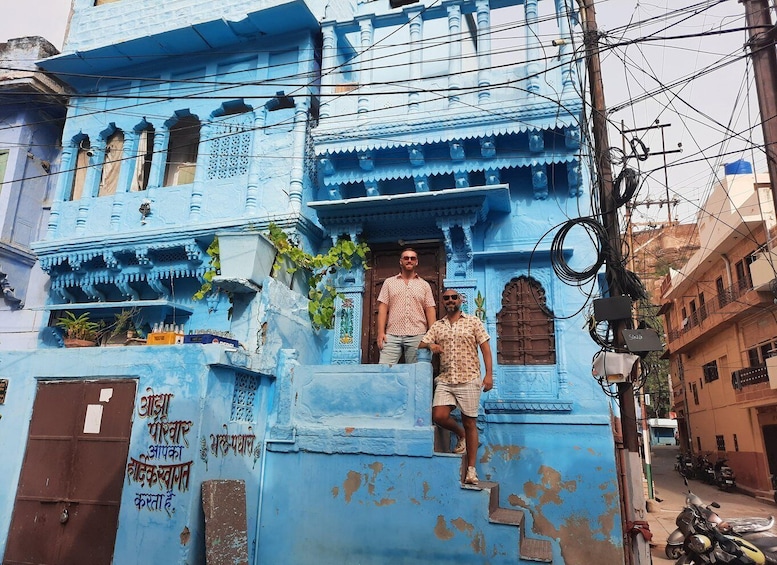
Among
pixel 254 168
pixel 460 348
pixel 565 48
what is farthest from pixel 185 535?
pixel 565 48

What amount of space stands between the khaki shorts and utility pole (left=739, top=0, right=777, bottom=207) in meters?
4.33

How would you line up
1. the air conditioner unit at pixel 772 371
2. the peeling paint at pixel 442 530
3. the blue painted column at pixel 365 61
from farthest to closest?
1. the air conditioner unit at pixel 772 371
2. the blue painted column at pixel 365 61
3. the peeling paint at pixel 442 530

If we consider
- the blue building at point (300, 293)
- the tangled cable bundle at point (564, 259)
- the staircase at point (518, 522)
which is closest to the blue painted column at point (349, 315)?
the blue building at point (300, 293)

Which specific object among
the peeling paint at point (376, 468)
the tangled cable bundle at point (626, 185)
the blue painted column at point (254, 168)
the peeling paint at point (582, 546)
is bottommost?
the peeling paint at point (582, 546)

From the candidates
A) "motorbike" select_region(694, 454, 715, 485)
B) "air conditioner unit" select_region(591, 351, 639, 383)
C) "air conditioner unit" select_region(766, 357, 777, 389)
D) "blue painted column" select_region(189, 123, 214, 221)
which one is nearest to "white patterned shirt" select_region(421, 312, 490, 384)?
"air conditioner unit" select_region(591, 351, 639, 383)

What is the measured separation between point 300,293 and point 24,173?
255 inches

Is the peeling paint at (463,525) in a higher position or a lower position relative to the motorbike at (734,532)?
higher

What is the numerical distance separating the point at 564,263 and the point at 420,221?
215 centimetres

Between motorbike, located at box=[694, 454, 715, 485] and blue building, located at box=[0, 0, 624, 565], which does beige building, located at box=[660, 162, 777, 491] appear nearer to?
motorbike, located at box=[694, 454, 715, 485]

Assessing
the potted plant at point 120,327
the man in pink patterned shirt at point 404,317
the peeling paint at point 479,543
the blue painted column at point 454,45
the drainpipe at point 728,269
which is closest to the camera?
the peeling paint at point 479,543

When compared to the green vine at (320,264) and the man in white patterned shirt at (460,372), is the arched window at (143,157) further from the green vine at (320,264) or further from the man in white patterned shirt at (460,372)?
the man in white patterned shirt at (460,372)

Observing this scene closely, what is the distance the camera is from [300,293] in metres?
7.52

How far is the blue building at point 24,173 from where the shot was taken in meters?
9.69

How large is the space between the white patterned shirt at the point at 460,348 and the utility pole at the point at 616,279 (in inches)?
62.7
